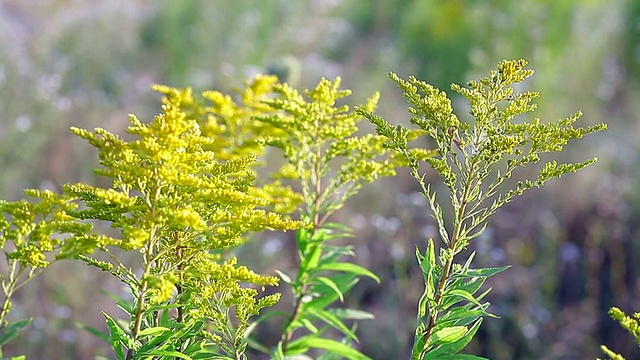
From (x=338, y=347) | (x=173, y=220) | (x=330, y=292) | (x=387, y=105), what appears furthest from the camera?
(x=387, y=105)

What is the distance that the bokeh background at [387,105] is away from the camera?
3857mm

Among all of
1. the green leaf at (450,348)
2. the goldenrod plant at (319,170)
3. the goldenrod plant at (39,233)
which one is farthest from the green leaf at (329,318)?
the goldenrod plant at (39,233)

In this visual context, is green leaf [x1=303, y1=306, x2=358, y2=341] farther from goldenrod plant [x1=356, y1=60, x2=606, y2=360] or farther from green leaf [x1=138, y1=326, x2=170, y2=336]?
green leaf [x1=138, y1=326, x2=170, y2=336]

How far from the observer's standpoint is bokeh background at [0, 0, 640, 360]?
3857 millimetres

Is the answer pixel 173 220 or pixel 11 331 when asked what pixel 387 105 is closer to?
pixel 11 331

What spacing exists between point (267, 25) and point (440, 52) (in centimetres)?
166

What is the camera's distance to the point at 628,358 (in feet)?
12.0

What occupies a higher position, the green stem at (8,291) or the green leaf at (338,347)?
the green leaf at (338,347)

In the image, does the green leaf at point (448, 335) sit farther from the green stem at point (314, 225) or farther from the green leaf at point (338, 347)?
the green stem at point (314, 225)

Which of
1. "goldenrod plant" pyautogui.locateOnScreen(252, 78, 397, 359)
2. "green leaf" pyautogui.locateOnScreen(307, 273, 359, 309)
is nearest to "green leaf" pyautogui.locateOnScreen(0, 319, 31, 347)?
"goldenrod plant" pyautogui.locateOnScreen(252, 78, 397, 359)

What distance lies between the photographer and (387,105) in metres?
5.87

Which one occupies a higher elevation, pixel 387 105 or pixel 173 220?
pixel 387 105

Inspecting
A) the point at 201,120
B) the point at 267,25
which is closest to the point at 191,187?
the point at 201,120

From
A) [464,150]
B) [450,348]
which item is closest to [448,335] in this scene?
[450,348]
